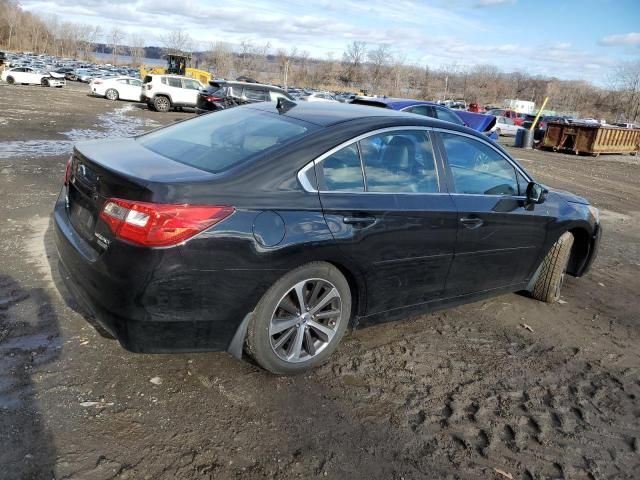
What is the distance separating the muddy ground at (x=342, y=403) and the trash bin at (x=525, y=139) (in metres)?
21.1

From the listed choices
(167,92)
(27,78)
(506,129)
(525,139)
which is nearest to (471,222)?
(525,139)

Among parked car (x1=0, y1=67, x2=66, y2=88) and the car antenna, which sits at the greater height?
the car antenna

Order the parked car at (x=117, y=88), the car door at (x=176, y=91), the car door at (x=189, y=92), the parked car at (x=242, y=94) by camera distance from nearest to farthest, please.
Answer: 1. the parked car at (x=242, y=94)
2. the car door at (x=176, y=91)
3. the car door at (x=189, y=92)
4. the parked car at (x=117, y=88)

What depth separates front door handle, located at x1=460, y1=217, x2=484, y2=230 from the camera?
3861 millimetres

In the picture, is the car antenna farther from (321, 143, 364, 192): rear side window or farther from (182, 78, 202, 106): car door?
(182, 78, 202, 106): car door

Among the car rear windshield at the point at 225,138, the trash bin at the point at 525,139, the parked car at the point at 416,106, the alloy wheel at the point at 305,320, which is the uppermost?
the parked car at the point at 416,106

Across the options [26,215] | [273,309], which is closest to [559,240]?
[273,309]

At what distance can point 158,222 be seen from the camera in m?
2.69

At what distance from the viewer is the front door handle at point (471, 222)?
12.7 ft

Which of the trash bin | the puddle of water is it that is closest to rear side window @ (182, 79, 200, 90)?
the puddle of water

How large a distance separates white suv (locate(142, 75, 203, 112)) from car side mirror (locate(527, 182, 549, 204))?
82.9 feet

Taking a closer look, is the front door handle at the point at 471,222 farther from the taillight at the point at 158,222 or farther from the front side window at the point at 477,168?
the taillight at the point at 158,222

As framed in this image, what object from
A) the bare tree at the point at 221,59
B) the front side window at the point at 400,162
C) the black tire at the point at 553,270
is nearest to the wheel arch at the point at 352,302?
the front side window at the point at 400,162

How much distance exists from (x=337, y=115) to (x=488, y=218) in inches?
54.7
